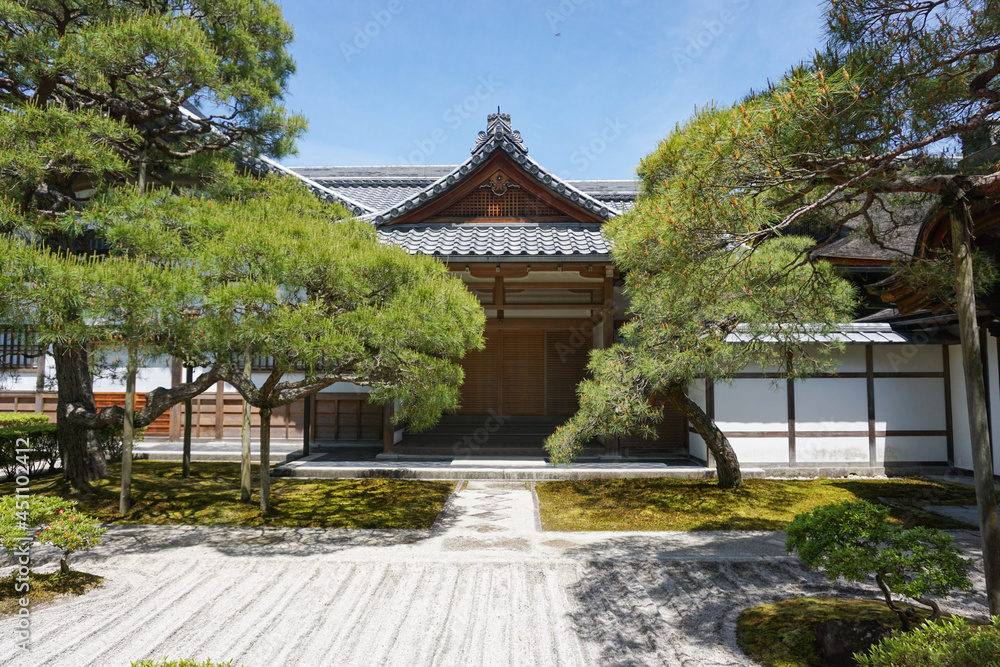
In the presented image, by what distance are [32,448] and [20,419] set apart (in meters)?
3.37

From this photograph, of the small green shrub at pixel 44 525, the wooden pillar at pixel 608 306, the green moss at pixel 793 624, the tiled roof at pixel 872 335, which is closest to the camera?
the green moss at pixel 793 624

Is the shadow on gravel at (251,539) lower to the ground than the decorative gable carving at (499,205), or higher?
lower

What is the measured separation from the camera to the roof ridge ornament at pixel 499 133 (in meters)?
9.92

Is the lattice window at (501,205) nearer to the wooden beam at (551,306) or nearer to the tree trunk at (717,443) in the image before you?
the wooden beam at (551,306)

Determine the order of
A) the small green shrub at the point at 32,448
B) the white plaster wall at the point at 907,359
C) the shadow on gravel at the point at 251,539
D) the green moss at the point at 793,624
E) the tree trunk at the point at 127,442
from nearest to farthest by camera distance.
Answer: the green moss at the point at 793,624, the shadow on gravel at the point at 251,539, the tree trunk at the point at 127,442, the small green shrub at the point at 32,448, the white plaster wall at the point at 907,359

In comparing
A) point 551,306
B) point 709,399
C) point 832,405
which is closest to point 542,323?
point 551,306

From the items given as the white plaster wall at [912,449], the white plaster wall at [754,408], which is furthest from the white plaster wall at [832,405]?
the white plaster wall at [912,449]

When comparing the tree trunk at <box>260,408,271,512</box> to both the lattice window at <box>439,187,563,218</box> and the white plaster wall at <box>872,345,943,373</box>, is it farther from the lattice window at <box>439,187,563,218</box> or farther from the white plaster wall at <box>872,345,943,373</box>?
the white plaster wall at <box>872,345,943,373</box>

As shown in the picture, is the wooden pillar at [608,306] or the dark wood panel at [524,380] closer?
the wooden pillar at [608,306]

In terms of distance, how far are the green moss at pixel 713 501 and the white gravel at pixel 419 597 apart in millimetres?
431

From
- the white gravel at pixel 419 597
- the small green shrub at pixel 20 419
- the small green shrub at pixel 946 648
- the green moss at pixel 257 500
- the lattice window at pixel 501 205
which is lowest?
the white gravel at pixel 419 597

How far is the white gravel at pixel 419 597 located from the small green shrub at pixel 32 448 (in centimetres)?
387

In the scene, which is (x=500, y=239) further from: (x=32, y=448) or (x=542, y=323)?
(x=32, y=448)

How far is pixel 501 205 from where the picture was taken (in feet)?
34.5
